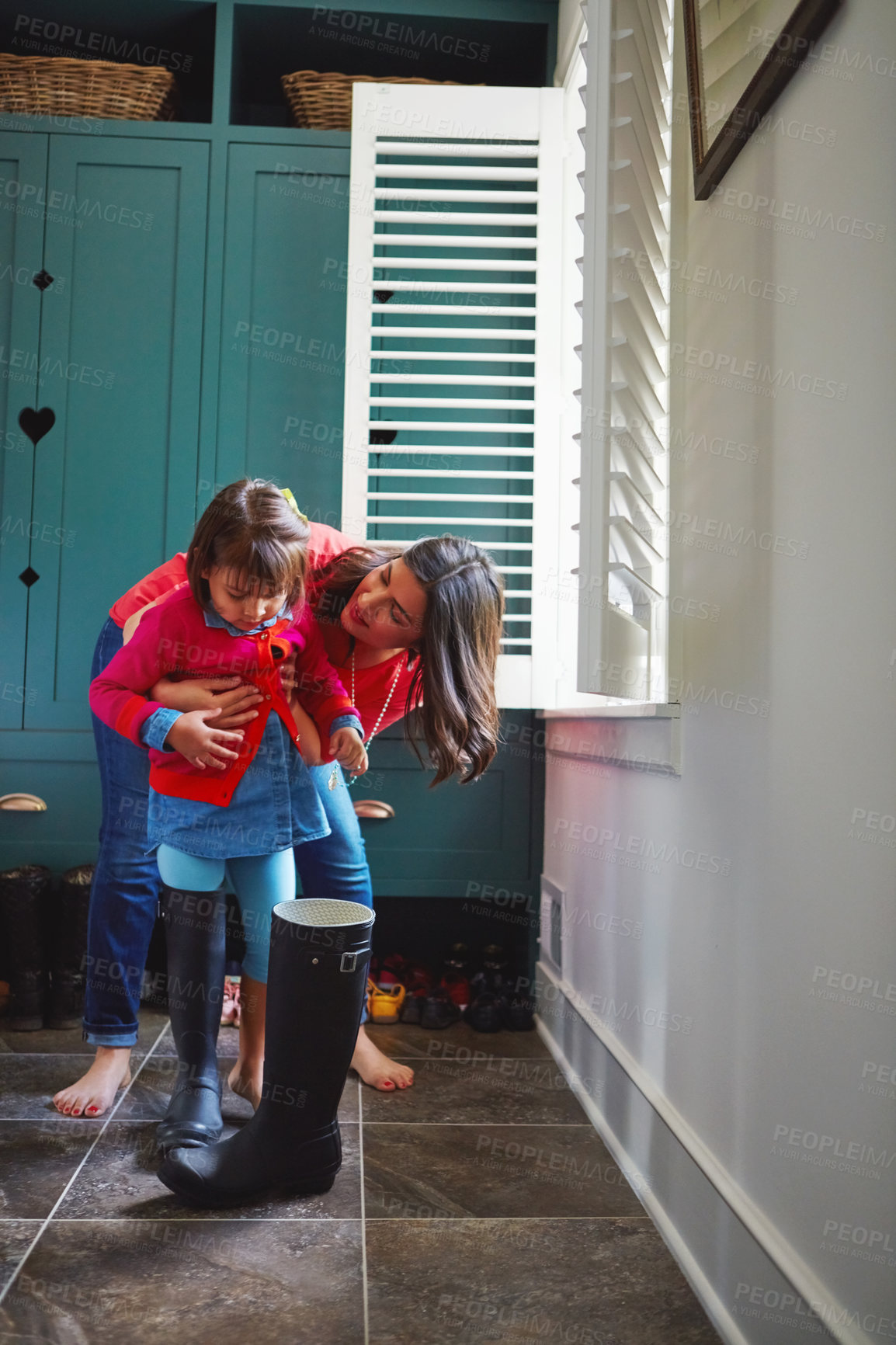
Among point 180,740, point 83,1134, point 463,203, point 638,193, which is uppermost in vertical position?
point 463,203

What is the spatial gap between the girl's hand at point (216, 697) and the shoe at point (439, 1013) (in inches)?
38.6

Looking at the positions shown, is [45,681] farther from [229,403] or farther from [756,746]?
[756,746]

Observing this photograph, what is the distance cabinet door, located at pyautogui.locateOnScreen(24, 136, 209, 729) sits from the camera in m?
2.32

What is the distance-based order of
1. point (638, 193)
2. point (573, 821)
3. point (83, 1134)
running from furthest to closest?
point (573, 821) → point (83, 1134) → point (638, 193)

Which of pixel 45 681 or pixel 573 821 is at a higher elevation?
pixel 45 681

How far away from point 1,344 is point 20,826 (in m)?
1.11

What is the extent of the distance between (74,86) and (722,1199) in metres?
2.59

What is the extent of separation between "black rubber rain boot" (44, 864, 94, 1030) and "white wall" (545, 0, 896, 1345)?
1.24 m

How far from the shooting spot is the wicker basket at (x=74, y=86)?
2.34m

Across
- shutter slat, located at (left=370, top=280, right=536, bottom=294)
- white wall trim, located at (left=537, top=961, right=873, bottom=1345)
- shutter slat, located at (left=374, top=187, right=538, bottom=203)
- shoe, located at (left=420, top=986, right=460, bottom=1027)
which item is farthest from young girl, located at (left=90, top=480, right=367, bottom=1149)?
shutter slat, located at (left=374, top=187, right=538, bottom=203)

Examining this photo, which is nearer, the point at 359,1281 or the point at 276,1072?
the point at 359,1281

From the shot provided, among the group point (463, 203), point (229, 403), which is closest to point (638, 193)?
point (463, 203)

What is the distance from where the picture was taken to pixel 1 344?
91.7 inches

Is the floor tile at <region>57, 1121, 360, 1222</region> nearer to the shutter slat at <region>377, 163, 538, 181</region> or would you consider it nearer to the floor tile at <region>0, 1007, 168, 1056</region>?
the floor tile at <region>0, 1007, 168, 1056</region>
